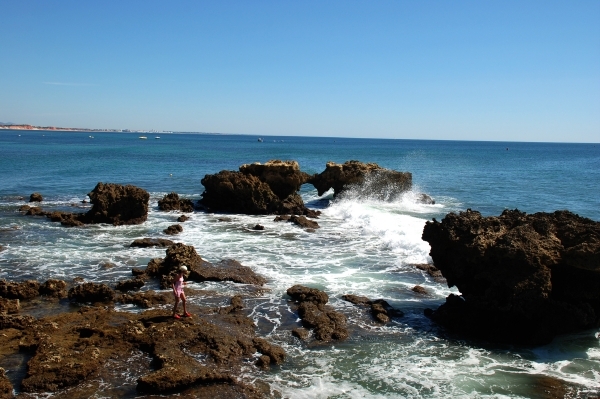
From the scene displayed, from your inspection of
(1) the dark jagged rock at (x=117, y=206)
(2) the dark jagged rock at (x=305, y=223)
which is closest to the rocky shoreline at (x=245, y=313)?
(2) the dark jagged rock at (x=305, y=223)

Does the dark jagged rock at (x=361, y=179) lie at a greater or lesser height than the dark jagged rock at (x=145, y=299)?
greater

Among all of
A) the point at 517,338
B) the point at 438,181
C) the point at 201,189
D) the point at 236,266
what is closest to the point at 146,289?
the point at 236,266

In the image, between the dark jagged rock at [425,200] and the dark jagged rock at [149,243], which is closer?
the dark jagged rock at [149,243]

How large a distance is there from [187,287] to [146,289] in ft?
3.81

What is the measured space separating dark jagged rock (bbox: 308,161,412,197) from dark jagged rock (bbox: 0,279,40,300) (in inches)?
855

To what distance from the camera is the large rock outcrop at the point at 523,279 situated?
11.7 metres

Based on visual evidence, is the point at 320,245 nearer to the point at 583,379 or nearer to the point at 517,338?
the point at 517,338

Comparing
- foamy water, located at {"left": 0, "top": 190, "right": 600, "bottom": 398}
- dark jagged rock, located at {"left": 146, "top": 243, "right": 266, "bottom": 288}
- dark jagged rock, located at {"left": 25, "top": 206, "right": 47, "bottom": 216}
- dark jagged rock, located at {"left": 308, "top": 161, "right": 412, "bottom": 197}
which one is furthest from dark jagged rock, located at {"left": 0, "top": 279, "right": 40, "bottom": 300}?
dark jagged rock, located at {"left": 308, "top": 161, "right": 412, "bottom": 197}

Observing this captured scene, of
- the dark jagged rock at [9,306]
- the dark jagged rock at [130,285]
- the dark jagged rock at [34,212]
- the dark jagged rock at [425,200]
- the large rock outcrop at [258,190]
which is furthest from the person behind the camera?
the dark jagged rock at [425,200]

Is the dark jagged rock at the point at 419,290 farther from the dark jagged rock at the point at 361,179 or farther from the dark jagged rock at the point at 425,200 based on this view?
the dark jagged rock at the point at 425,200

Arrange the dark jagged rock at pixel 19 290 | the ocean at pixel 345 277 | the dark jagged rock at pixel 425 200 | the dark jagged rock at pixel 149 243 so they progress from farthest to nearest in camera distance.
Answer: the dark jagged rock at pixel 425 200 < the dark jagged rock at pixel 149 243 < the dark jagged rock at pixel 19 290 < the ocean at pixel 345 277

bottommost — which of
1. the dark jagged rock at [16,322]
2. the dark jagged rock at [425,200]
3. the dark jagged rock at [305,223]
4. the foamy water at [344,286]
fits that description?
the foamy water at [344,286]

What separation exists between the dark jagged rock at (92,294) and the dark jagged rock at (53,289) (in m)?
0.43

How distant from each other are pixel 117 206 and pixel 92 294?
12.0 meters
